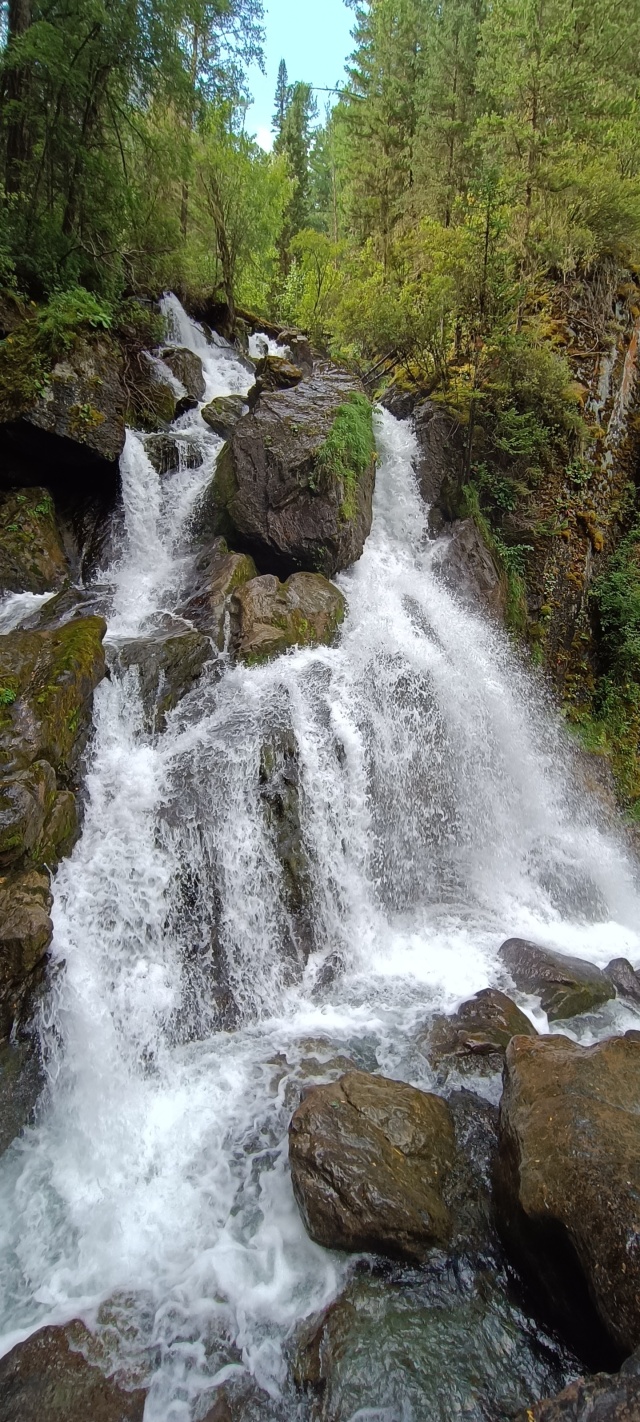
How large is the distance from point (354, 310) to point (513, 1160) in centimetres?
1350

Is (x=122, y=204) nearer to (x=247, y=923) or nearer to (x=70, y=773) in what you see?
(x=70, y=773)

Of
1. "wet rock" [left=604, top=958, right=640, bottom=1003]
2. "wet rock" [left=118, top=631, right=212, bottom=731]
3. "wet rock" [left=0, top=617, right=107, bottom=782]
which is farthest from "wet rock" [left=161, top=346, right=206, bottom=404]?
"wet rock" [left=604, top=958, right=640, bottom=1003]

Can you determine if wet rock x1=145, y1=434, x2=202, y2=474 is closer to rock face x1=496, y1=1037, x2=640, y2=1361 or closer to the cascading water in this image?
the cascading water

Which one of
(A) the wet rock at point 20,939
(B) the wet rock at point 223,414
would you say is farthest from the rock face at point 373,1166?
(B) the wet rock at point 223,414

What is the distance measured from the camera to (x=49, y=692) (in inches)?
270

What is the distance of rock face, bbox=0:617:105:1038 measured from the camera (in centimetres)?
531

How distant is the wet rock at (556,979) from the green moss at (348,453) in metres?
6.97

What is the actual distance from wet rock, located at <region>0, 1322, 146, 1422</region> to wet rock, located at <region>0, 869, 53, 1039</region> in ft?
6.66

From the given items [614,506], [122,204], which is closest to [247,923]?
[614,506]

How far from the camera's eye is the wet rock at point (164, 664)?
Answer: 8000 millimetres

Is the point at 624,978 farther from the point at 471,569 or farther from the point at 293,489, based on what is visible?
the point at 293,489

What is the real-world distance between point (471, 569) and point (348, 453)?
3049 mm

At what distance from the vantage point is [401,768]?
28.9 ft

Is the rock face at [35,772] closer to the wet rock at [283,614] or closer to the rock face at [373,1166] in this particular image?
the wet rock at [283,614]
